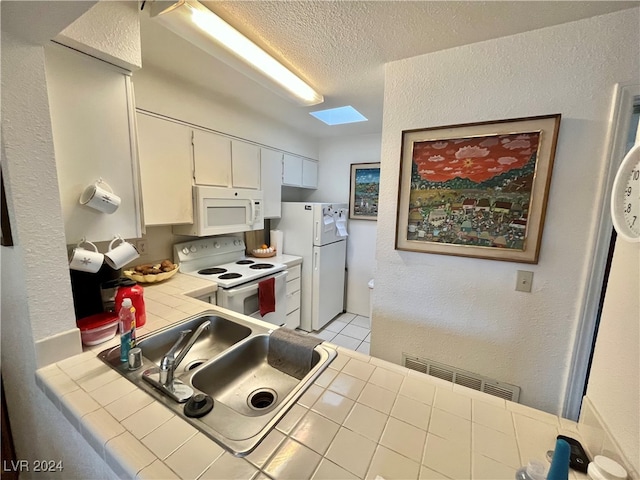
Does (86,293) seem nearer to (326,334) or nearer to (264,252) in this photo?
(264,252)

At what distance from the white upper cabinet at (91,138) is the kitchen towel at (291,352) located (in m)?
0.98

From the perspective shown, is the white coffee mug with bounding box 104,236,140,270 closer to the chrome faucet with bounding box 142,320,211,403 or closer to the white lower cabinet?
the chrome faucet with bounding box 142,320,211,403

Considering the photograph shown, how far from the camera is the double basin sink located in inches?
28.4

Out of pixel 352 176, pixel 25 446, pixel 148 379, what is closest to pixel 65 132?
pixel 148 379

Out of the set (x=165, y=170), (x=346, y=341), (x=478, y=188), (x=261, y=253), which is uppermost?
(x=165, y=170)

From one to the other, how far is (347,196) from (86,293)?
2.79 metres

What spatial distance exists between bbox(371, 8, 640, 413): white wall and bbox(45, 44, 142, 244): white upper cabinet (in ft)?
4.81

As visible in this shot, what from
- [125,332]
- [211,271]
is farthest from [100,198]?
[211,271]

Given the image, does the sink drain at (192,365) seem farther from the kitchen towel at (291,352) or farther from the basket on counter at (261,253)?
the basket on counter at (261,253)

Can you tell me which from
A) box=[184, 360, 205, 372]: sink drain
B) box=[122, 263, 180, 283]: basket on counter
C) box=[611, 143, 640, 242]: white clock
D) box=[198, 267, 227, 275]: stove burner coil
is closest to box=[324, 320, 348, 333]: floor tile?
box=[198, 267, 227, 275]: stove burner coil

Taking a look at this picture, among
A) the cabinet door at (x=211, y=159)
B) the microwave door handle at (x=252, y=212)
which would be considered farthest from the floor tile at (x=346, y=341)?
the cabinet door at (x=211, y=159)

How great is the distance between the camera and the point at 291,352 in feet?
3.75

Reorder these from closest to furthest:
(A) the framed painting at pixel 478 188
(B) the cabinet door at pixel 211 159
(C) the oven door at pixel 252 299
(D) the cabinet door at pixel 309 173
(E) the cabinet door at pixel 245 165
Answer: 1. (A) the framed painting at pixel 478 188
2. (C) the oven door at pixel 252 299
3. (B) the cabinet door at pixel 211 159
4. (E) the cabinet door at pixel 245 165
5. (D) the cabinet door at pixel 309 173

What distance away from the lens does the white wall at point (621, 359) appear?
1.78 ft
